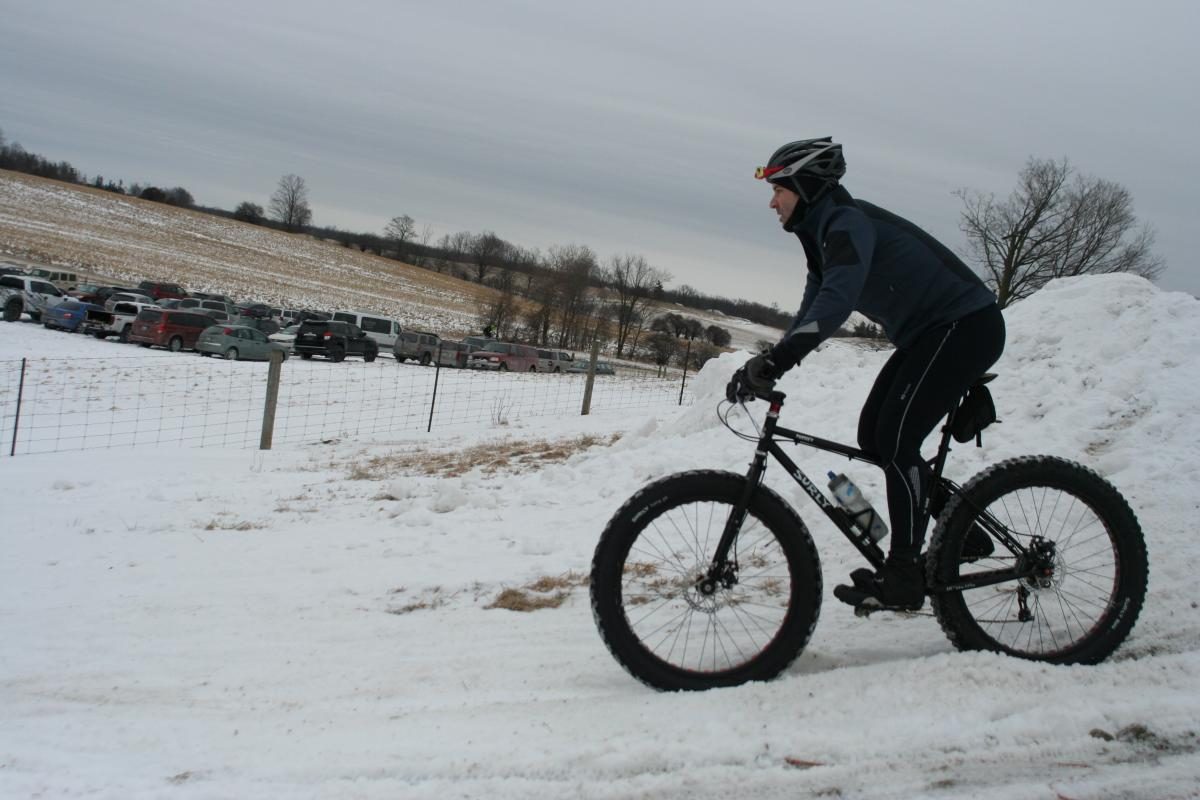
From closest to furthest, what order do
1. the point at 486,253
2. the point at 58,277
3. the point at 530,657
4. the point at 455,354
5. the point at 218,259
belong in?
the point at 530,657
the point at 455,354
the point at 58,277
the point at 218,259
the point at 486,253

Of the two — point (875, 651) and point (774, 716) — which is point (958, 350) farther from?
point (774, 716)

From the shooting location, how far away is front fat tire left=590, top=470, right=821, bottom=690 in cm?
312

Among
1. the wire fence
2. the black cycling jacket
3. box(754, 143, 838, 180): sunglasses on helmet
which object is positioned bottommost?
the wire fence

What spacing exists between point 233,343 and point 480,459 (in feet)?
78.3

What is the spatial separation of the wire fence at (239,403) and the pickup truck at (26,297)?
1188 cm

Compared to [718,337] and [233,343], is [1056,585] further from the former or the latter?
[718,337]

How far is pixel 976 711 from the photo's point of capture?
9.25 feet

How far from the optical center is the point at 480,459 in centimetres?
878

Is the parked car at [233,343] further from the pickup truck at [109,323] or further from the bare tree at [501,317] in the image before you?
the bare tree at [501,317]

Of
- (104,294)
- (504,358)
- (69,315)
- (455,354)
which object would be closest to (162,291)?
(104,294)

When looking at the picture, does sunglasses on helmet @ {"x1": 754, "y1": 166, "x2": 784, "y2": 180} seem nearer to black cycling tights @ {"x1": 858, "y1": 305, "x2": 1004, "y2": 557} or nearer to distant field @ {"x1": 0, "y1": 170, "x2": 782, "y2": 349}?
black cycling tights @ {"x1": 858, "y1": 305, "x2": 1004, "y2": 557}

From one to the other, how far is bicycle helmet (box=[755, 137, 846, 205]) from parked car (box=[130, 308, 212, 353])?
101 ft

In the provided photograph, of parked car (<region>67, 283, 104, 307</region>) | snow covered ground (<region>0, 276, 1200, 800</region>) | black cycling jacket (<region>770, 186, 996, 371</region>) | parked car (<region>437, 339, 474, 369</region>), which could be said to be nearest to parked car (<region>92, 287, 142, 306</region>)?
parked car (<region>67, 283, 104, 307</region>)

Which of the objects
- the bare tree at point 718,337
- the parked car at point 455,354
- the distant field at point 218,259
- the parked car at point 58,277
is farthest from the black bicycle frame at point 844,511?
the parked car at point 58,277
